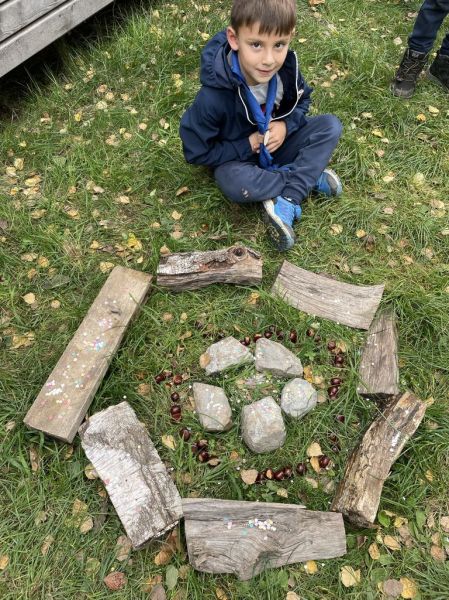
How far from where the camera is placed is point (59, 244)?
3.55 m

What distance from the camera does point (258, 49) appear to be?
9.06ft

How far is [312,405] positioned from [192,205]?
1824 millimetres

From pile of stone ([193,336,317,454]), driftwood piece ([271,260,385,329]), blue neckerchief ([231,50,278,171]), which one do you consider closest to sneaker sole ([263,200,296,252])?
driftwood piece ([271,260,385,329])

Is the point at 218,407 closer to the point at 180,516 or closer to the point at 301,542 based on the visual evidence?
A: the point at 180,516

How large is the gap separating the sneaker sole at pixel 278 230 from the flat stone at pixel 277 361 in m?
0.81

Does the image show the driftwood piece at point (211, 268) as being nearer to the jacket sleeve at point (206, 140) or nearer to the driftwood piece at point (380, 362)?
the jacket sleeve at point (206, 140)

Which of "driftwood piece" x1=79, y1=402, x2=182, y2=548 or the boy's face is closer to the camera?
"driftwood piece" x1=79, y1=402, x2=182, y2=548

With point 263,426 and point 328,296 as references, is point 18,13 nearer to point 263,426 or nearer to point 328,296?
point 328,296

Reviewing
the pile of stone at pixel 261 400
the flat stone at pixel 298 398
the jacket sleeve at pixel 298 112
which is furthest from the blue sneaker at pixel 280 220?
the flat stone at pixel 298 398

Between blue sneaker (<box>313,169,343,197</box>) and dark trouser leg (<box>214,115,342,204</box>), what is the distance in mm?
177

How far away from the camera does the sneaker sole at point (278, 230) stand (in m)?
3.30

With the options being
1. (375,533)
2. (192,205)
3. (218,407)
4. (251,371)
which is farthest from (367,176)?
(375,533)

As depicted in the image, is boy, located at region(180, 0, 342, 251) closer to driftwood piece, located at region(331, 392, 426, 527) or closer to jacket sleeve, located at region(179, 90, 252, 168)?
jacket sleeve, located at region(179, 90, 252, 168)

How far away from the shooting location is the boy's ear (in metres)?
2.80
